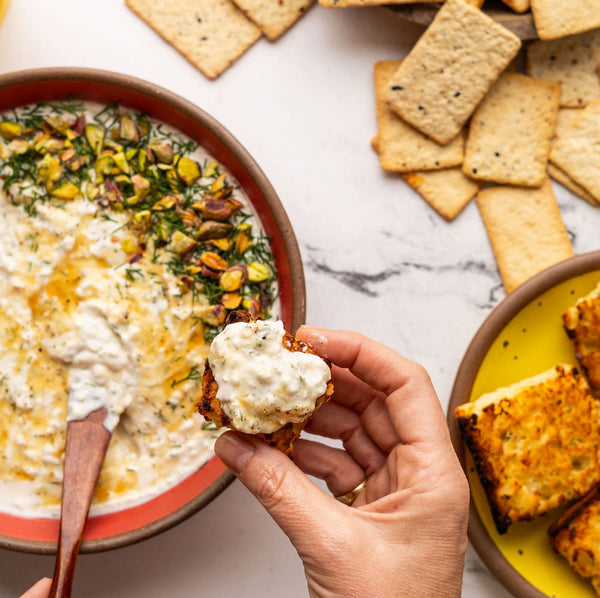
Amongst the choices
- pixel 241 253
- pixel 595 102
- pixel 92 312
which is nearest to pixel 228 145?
pixel 241 253

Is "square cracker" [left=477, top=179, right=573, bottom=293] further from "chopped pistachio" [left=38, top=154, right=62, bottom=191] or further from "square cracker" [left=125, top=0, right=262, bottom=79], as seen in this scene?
"chopped pistachio" [left=38, top=154, right=62, bottom=191]

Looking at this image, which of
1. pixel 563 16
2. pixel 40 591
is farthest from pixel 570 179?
pixel 40 591

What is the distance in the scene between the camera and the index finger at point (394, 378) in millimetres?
1667

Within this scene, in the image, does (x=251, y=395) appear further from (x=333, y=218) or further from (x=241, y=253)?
(x=333, y=218)

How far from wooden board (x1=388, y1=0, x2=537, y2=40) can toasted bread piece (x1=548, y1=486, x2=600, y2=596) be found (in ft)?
4.66

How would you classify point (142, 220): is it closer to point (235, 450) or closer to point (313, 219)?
point (313, 219)

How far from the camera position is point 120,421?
2.05m

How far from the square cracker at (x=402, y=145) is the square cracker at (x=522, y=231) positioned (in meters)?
0.17

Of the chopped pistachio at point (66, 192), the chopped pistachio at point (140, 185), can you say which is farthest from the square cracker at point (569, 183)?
the chopped pistachio at point (66, 192)

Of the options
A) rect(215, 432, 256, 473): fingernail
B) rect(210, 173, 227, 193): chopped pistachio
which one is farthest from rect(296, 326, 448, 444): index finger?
rect(210, 173, 227, 193): chopped pistachio

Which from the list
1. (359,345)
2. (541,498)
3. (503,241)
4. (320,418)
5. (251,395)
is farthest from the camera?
(503,241)

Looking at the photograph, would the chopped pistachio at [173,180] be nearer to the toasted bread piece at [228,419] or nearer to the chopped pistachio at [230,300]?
the chopped pistachio at [230,300]

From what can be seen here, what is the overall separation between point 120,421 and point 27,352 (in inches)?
13.2

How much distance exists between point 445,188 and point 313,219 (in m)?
0.44
